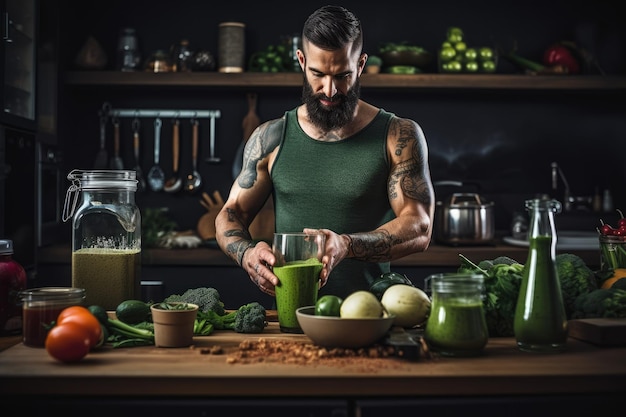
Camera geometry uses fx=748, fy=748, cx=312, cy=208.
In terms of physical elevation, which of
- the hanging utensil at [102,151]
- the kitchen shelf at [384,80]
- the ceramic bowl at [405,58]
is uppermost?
the ceramic bowl at [405,58]

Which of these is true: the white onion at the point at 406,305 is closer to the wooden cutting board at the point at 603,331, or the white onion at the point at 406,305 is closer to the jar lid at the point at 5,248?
the wooden cutting board at the point at 603,331

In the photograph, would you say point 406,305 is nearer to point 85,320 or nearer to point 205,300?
point 205,300

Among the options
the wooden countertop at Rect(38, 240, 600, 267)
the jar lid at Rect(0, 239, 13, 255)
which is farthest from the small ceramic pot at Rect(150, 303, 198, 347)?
the wooden countertop at Rect(38, 240, 600, 267)

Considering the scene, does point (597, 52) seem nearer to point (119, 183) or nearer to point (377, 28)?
point (377, 28)

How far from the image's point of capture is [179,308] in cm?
168

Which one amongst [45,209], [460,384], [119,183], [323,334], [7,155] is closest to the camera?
[460,384]

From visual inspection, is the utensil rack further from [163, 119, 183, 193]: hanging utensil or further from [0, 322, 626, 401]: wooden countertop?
[0, 322, 626, 401]: wooden countertop

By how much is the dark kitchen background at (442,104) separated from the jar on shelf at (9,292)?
261 centimetres

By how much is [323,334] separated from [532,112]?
329 cm

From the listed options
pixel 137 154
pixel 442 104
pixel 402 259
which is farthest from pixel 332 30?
pixel 137 154

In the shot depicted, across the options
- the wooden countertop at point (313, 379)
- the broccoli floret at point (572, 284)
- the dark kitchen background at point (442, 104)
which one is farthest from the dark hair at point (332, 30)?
the dark kitchen background at point (442, 104)

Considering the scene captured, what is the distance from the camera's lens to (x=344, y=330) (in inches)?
60.1

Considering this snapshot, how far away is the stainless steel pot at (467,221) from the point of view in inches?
149

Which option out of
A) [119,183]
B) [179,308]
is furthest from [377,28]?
[179,308]
